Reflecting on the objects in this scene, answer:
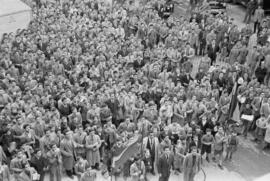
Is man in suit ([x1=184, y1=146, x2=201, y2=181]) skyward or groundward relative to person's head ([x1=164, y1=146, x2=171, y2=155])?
groundward

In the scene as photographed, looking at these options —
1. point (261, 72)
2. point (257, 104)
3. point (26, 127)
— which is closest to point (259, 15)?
point (261, 72)

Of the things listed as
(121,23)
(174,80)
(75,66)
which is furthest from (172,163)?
(121,23)

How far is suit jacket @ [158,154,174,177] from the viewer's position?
16.0 meters

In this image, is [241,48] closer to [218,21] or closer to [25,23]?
[218,21]

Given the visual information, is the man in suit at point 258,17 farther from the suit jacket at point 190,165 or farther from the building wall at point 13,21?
the suit jacket at point 190,165

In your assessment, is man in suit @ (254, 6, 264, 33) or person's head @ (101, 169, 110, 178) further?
man in suit @ (254, 6, 264, 33)

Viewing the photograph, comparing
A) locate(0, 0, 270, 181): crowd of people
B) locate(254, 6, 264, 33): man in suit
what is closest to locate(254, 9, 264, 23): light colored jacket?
locate(254, 6, 264, 33): man in suit

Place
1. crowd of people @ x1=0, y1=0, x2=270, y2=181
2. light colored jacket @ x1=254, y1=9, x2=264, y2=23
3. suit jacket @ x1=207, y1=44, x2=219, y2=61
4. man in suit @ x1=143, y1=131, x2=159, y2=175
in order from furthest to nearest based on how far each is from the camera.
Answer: light colored jacket @ x1=254, y1=9, x2=264, y2=23
suit jacket @ x1=207, y1=44, x2=219, y2=61
man in suit @ x1=143, y1=131, x2=159, y2=175
crowd of people @ x1=0, y1=0, x2=270, y2=181

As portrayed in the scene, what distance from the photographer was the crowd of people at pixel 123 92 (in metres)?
16.3

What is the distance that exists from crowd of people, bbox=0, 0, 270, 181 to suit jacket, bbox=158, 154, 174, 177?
36 mm

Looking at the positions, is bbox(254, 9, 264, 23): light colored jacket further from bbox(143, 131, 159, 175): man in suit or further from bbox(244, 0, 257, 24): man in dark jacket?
bbox(143, 131, 159, 175): man in suit

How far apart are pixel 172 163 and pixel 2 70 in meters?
7.17

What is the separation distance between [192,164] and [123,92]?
381 cm

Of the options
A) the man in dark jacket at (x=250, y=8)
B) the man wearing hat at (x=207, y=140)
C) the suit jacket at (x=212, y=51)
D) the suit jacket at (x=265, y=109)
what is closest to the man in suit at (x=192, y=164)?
the man wearing hat at (x=207, y=140)
